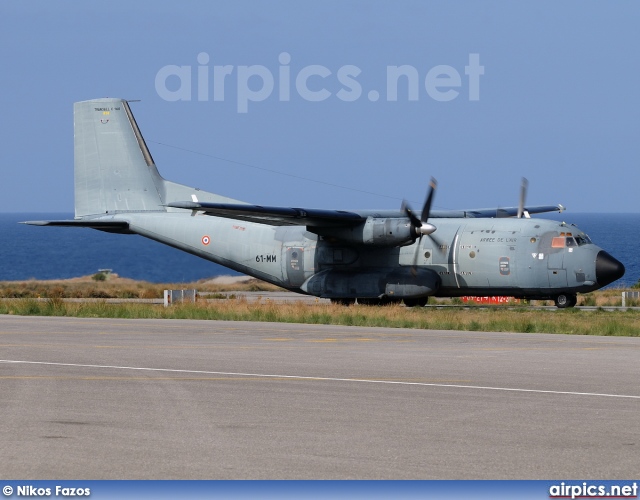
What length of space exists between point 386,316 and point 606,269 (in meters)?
9.13

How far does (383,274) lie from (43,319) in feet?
42.6

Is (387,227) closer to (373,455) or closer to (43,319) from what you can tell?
(43,319)

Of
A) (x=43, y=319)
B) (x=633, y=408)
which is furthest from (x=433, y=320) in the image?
(x=633, y=408)

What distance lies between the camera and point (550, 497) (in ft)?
28.8

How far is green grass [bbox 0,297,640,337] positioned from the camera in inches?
1188

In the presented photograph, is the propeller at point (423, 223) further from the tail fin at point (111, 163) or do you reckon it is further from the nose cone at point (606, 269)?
the tail fin at point (111, 163)

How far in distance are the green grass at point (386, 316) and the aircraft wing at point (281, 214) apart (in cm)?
323

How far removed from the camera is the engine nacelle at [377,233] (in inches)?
1533

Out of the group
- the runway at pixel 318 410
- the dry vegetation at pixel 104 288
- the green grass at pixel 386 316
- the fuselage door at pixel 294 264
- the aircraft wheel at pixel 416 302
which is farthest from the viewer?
the dry vegetation at pixel 104 288

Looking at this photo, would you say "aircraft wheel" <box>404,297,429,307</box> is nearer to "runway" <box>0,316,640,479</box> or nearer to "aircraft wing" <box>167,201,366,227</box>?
"aircraft wing" <box>167,201,366,227</box>

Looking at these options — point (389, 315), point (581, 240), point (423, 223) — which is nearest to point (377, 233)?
point (423, 223)

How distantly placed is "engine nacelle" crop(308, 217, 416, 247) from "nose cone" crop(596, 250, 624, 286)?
6.47 metres

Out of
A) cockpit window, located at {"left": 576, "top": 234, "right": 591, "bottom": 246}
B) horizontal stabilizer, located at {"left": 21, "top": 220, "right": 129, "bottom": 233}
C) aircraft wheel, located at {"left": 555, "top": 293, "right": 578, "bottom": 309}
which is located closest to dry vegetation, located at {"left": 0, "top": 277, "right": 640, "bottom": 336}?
aircraft wheel, located at {"left": 555, "top": 293, "right": 578, "bottom": 309}

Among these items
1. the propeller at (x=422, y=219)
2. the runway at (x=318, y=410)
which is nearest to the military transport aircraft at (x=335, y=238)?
the propeller at (x=422, y=219)
